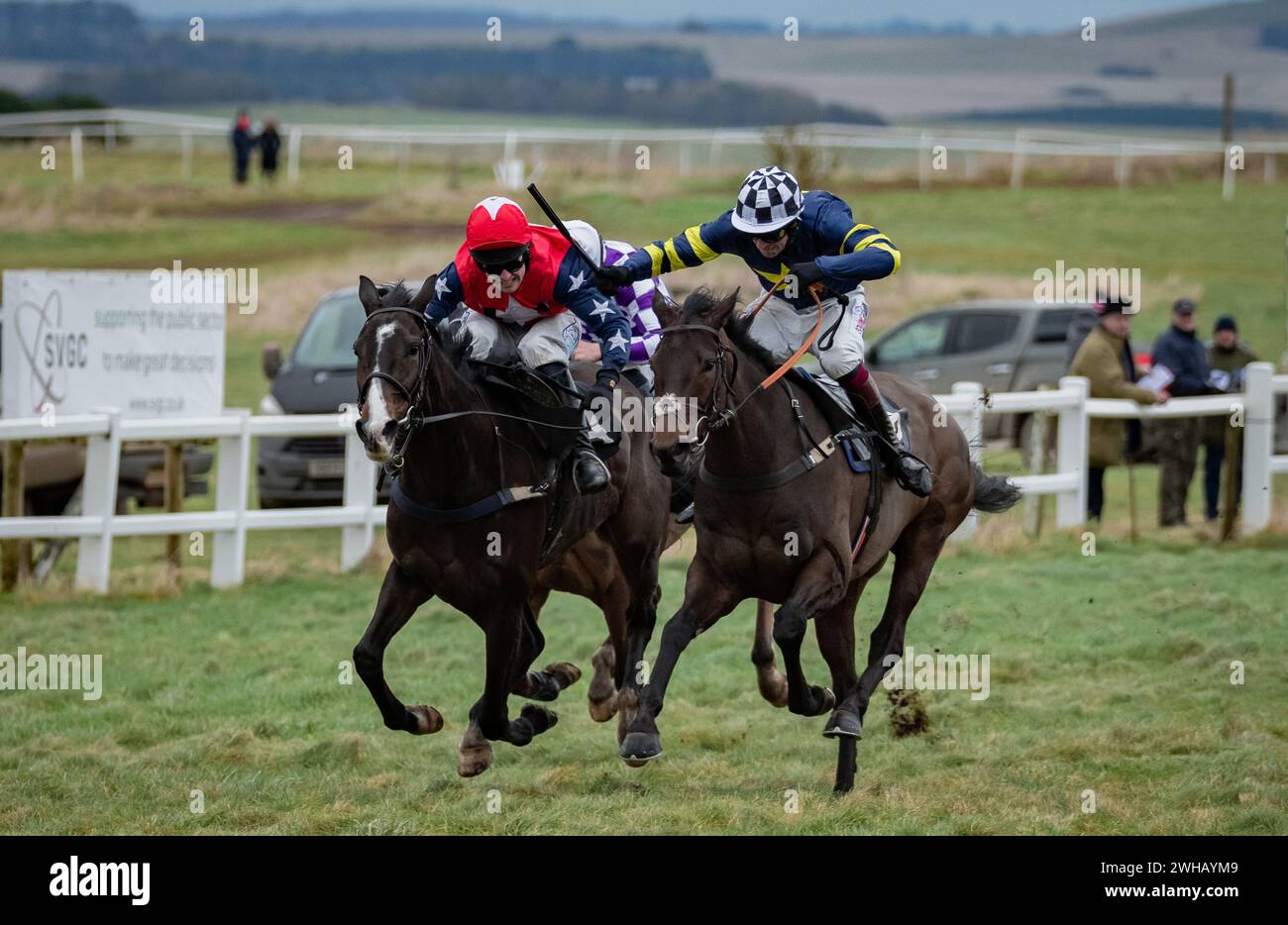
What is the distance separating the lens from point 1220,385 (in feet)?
50.9

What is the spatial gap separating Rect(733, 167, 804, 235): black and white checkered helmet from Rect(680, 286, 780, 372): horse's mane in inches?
14.1

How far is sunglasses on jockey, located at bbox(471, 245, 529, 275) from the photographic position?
→ 7.20 meters

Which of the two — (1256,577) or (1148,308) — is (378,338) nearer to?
(1256,577)

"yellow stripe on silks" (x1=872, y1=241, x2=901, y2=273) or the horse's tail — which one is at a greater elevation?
"yellow stripe on silks" (x1=872, y1=241, x2=901, y2=273)

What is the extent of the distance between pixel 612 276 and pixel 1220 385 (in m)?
9.60

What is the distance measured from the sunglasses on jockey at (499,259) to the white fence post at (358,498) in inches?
229

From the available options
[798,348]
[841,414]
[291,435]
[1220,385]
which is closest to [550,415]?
[798,348]

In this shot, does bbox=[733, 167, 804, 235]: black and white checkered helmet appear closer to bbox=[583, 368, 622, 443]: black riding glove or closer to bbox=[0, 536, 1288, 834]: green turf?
bbox=[583, 368, 622, 443]: black riding glove

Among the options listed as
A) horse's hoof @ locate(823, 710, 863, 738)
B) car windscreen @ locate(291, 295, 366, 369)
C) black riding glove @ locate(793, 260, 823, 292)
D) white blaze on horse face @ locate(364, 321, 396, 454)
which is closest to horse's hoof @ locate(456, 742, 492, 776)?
horse's hoof @ locate(823, 710, 863, 738)

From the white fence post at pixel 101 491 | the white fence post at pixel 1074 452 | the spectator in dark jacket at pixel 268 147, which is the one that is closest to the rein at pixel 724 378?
the white fence post at pixel 101 491

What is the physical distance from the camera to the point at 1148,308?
26.7 metres
